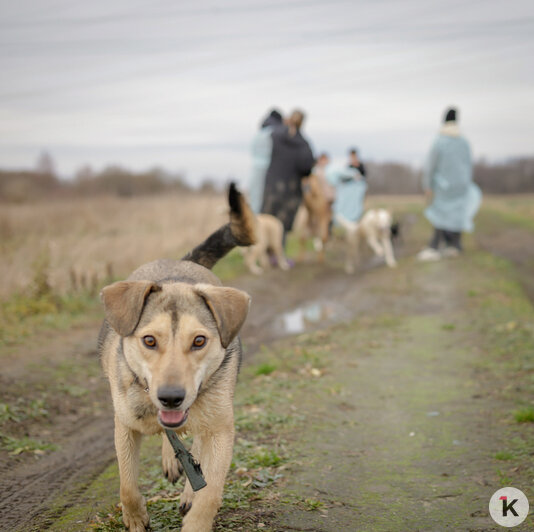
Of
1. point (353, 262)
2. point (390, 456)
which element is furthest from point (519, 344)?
point (353, 262)

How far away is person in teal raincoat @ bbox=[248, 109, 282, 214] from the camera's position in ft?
50.4

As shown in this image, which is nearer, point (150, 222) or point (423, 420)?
point (423, 420)

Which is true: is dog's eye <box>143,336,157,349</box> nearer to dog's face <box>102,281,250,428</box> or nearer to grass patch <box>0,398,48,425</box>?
dog's face <box>102,281,250,428</box>

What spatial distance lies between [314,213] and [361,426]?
36.6ft

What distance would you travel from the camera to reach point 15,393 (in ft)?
19.2

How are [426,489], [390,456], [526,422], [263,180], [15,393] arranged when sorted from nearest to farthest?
[426,489], [390,456], [526,422], [15,393], [263,180]

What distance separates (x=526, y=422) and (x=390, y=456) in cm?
132

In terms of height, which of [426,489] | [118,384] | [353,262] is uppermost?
[118,384]

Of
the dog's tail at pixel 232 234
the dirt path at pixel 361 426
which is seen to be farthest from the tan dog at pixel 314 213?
the dog's tail at pixel 232 234

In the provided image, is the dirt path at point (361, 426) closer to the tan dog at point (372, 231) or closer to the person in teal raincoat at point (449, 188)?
the tan dog at point (372, 231)

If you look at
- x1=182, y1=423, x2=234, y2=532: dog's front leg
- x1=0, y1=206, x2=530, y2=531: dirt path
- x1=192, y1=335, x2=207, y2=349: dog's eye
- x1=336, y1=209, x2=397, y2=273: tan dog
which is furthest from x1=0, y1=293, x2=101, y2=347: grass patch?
x1=336, y1=209, x2=397, y2=273: tan dog

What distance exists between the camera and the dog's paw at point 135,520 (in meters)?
3.49

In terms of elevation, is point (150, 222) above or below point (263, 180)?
below

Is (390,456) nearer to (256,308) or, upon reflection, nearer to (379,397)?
(379,397)
